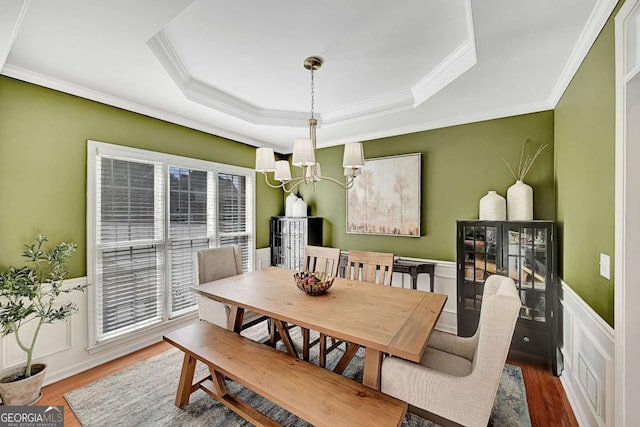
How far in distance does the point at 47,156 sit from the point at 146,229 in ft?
3.47

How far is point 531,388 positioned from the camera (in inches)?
90.9

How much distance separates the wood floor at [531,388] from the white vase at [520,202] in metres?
1.39

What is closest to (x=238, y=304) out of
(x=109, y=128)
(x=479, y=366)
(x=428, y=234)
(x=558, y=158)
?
(x=479, y=366)

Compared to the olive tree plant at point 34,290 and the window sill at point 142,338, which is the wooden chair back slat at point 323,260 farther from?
the olive tree plant at point 34,290

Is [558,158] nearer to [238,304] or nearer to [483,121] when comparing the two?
[483,121]

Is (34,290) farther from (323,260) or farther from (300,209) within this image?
(300,209)

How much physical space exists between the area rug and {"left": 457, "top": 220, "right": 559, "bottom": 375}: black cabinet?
Result: 38cm

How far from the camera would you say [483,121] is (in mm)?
3195

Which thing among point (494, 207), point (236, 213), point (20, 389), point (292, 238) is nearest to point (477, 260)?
point (494, 207)

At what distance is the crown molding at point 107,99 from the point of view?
2.24 m

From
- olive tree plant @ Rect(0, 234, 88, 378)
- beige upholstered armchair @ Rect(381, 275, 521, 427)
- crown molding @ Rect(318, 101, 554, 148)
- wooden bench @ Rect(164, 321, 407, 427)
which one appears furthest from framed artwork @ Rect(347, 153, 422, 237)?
olive tree plant @ Rect(0, 234, 88, 378)

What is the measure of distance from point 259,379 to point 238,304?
0.59m

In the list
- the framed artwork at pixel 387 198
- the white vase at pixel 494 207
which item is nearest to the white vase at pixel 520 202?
the white vase at pixel 494 207

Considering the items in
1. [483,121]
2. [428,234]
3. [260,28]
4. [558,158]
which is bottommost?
[428,234]
